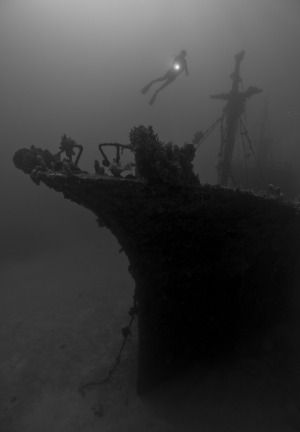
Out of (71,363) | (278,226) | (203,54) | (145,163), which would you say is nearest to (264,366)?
(278,226)

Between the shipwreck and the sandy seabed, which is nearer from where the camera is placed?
the shipwreck

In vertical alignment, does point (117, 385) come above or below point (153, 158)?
below

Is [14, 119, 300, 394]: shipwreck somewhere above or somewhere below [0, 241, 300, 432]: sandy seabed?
above

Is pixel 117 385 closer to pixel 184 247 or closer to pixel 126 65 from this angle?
pixel 184 247

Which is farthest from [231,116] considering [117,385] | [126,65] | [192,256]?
[126,65]

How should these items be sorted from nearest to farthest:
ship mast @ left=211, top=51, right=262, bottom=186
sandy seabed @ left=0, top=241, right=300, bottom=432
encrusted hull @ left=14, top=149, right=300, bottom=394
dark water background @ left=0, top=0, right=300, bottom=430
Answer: encrusted hull @ left=14, top=149, right=300, bottom=394, sandy seabed @ left=0, top=241, right=300, bottom=432, ship mast @ left=211, top=51, right=262, bottom=186, dark water background @ left=0, top=0, right=300, bottom=430

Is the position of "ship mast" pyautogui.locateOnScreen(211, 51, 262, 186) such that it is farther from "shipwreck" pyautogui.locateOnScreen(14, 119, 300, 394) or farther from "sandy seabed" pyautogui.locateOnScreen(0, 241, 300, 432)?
"shipwreck" pyautogui.locateOnScreen(14, 119, 300, 394)

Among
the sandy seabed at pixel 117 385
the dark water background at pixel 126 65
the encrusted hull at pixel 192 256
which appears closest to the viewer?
the encrusted hull at pixel 192 256

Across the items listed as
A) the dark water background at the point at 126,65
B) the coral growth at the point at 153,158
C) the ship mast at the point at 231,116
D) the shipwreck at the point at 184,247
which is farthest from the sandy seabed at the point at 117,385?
the dark water background at the point at 126,65

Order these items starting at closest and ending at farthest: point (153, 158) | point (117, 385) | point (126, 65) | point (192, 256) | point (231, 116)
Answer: point (153, 158) < point (192, 256) < point (117, 385) < point (231, 116) < point (126, 65)

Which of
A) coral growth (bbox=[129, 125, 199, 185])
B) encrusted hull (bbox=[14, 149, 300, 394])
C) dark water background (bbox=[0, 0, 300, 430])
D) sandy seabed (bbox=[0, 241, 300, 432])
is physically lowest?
sandy seabed (bbox=[0, 241, 300, 432])

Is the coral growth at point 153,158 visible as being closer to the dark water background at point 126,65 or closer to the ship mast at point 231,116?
the ship mast at point 231,116

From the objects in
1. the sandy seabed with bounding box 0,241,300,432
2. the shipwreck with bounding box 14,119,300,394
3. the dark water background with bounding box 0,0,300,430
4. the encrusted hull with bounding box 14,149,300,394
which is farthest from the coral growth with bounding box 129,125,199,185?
the dark water background with bounding box 0,0,300,430

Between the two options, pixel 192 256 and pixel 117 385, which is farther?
pixel 117 385
